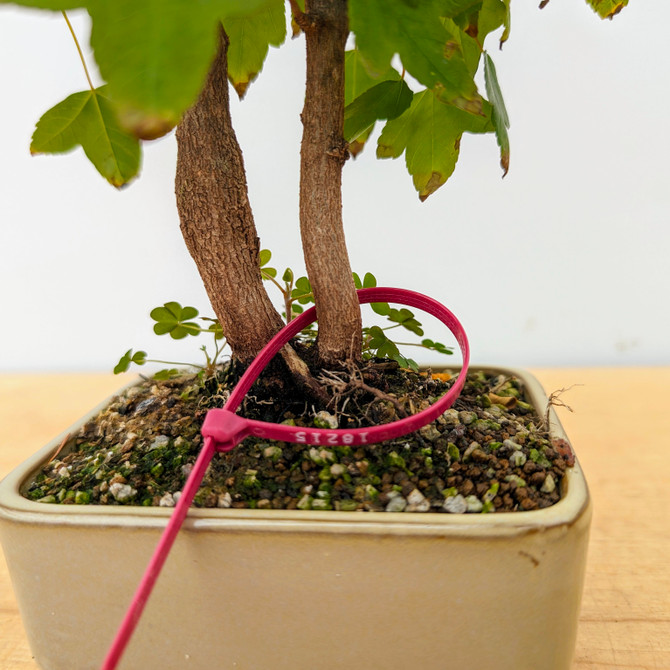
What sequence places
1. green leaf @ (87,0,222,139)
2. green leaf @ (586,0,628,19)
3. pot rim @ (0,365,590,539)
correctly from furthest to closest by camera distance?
green leaf @ (586,0,628,19)
pot rim @ (0,365,590,539)
green leaf @ (87,0,222,139)

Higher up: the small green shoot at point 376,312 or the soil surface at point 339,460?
the small green shoot at point 376,312

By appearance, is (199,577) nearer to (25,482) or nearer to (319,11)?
(25,482)

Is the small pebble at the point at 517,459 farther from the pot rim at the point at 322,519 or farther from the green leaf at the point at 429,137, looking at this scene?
the green leaf at the point at 429,137

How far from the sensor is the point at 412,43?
0.88 feet

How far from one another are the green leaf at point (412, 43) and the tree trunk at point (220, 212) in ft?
0.51

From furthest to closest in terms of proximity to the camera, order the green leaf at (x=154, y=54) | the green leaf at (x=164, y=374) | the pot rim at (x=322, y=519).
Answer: the green leaf at (x=164, y=374) < the pot rim at (x=322, y=519) < the green leaf at (x=154, y=54)

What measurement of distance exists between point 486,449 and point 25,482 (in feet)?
0.94

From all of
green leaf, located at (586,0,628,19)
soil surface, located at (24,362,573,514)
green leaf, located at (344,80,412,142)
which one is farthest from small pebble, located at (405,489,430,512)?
green leaf, located at (586,0,628,19)

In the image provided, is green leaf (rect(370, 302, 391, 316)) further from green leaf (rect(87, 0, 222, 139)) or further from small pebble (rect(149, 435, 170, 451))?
green leaf (rect(87, 0, 222, 139))

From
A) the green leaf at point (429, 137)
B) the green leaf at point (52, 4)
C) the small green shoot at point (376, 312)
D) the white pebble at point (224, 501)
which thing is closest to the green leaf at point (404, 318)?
Answer: the small green shoot at point (376, 312)

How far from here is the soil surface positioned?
351 millimetres

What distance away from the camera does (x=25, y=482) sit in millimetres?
408

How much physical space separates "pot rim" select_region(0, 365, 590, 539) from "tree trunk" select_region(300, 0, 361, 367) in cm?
13

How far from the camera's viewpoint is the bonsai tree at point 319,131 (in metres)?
0.30
